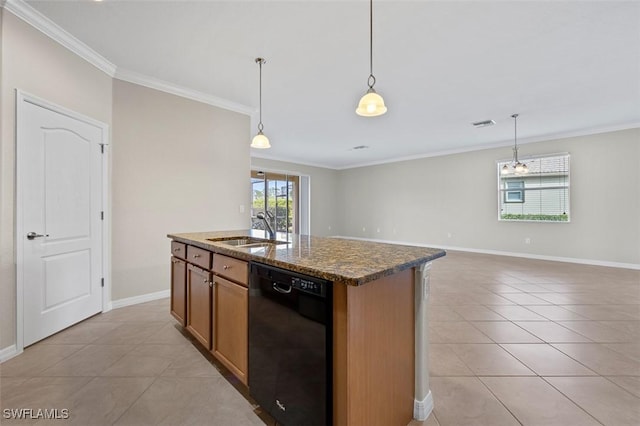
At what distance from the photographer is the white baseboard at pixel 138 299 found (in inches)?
131

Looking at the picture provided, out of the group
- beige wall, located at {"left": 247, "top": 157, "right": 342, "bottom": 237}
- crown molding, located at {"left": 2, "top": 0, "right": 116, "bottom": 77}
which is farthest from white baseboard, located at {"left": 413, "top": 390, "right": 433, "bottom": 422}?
beige wall, located at {"left": 247, "top": 157, "right": 342, "bottom": 237}

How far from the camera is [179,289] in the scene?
2.64 metres

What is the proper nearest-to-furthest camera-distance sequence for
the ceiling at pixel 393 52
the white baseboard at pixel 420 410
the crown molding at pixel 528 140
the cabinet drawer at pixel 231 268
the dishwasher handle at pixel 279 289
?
the dishwasher handle at pixel 279 289 < the white baseboard at pixel 420 410 < the cabinet drawer at pixel 231 268 < the ceiling at pixel 393 52 < the crown molding at pixel 528 140

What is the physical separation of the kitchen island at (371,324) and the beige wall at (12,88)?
184 cm

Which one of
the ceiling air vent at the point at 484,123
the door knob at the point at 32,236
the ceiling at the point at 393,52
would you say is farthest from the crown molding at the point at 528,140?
the door knob at the point at 32,236

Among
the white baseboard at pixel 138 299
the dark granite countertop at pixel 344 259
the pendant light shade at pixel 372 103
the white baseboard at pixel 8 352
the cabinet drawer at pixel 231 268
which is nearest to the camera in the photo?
the dark granite countertop at pixel 344 259

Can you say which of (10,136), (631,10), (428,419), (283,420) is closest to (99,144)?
(10,136)

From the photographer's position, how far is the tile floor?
1.64 m

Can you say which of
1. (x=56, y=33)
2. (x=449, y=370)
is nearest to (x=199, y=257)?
(x=449, y=370)

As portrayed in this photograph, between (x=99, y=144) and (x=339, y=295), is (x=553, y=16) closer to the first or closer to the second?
(x=339, y=295)

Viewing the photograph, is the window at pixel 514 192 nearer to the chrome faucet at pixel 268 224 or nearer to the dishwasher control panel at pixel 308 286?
the chrome faucet at pixel 268 224

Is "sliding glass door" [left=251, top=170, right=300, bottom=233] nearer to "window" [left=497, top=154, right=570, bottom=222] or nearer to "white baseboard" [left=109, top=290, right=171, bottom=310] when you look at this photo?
"white baseboard" [left=109, top=290, right=171, bottom=310]

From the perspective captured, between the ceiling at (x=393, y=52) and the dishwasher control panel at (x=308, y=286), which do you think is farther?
the ceiling at (x=393, y=52)

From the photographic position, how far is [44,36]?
99.2 inches
